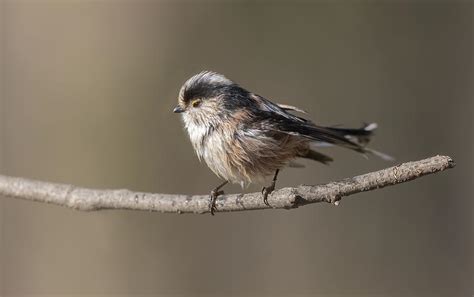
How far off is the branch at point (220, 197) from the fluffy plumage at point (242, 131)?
346mm

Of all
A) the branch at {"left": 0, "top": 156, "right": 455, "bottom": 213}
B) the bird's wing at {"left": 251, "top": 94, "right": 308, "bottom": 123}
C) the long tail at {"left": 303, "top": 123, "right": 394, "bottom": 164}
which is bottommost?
the branch at {"left": 0, "top": 156, "right": 455, "bottom": 213}

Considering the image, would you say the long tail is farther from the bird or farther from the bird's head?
the bird's head

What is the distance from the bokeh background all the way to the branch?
2.09m

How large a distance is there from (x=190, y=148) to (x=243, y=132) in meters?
2.26

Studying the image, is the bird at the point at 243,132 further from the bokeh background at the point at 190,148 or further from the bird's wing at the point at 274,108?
the bokeh background at the point at 190,148

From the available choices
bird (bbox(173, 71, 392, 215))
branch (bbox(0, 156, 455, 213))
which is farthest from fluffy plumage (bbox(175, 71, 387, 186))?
branch (bbox(0, 156, 455, 213))

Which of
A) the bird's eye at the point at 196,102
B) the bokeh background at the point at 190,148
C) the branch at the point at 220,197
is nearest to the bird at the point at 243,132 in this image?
the bird's eye at the point at 196,102

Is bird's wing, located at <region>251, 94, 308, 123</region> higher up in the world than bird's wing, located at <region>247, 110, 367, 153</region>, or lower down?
higher up

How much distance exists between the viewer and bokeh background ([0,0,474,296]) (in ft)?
20.1

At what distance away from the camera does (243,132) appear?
3900mm

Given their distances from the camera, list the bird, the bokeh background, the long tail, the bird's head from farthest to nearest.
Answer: the bokeh background → the bird's head → the bird → the long tail

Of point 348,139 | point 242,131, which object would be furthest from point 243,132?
point 348,139

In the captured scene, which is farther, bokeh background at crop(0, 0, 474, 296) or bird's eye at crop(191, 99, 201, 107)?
bokeh background at crop(0, 0, 474, 296)
